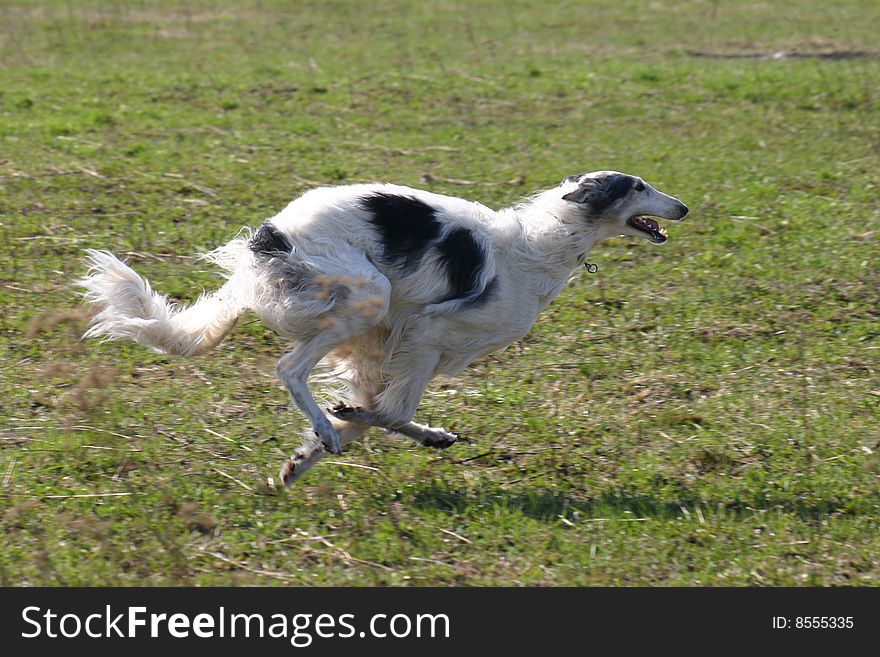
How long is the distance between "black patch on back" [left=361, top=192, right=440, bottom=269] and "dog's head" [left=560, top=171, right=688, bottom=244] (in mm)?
827

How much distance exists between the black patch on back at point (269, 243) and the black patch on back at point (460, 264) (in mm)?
772

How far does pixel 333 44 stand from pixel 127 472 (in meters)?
11.1

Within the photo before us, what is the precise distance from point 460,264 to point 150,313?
1571 mm

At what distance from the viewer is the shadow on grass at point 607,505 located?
593 centimetres

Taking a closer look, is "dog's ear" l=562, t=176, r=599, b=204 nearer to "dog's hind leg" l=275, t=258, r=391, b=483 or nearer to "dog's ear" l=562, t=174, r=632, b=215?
"dog's ear" l=562, t=174, r=632, b=215

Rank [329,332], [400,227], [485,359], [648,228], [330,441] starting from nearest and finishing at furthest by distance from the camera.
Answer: [330,441]
[329,332]
[400,227]
[648,228]
[485,359]

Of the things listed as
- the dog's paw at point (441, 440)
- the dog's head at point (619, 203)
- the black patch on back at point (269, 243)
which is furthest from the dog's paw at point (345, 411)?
the dog's head at point (619, 203)

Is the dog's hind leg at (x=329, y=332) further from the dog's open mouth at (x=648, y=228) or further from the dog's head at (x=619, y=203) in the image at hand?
the dog's open mouth at (x=648, y=228)

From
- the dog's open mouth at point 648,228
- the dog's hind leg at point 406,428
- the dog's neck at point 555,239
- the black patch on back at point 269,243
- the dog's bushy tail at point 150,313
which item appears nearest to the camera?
the black patch on back at point 269,243

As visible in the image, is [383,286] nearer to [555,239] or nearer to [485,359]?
[555,239]

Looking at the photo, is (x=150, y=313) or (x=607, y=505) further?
(x=150, y=313)

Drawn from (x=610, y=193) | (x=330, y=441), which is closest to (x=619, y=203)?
(x=610, y=193)

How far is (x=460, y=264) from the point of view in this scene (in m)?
6.14

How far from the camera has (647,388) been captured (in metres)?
7.54
